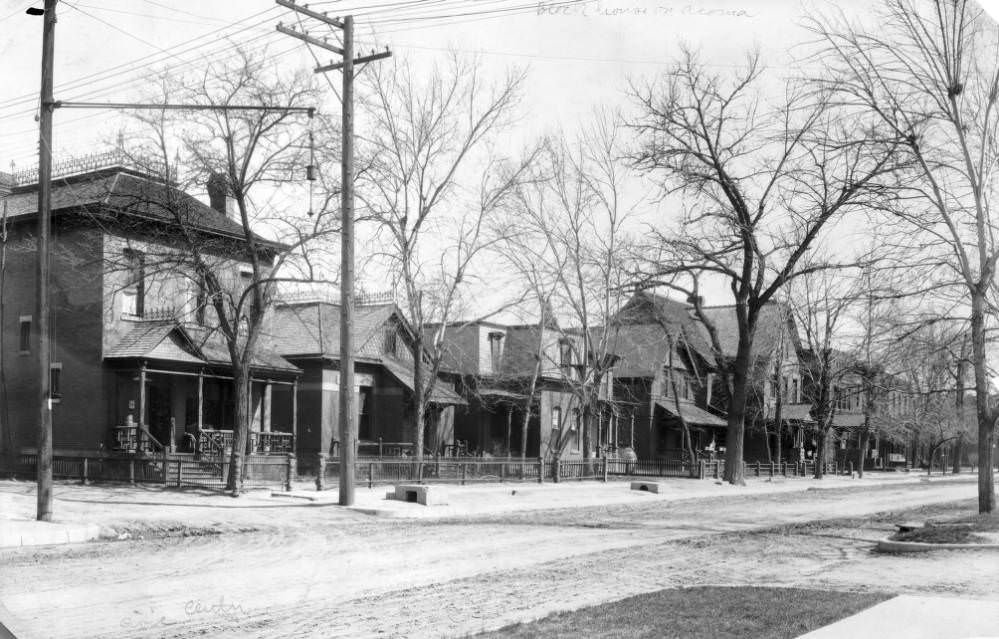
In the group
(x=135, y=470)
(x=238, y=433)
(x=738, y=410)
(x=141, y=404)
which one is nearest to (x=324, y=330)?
(x=141, y=404)

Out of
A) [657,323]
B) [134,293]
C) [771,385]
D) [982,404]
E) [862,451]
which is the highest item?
[657,323]

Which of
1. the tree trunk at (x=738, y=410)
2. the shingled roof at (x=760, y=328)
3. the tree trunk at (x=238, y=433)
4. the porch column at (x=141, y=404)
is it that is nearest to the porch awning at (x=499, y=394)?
the shingled roof at (x=760, y=328)

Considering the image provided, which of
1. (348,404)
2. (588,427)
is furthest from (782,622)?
(588,427)

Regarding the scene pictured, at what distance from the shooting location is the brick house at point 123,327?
984 inches

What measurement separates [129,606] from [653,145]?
2365cm

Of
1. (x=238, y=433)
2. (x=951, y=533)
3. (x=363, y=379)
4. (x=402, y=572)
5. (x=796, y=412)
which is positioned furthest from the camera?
(x=796, y=412)

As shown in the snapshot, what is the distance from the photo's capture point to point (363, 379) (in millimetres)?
40812

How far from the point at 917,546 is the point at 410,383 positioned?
89.4 feet

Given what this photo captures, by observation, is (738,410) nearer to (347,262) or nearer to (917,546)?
(347,262)

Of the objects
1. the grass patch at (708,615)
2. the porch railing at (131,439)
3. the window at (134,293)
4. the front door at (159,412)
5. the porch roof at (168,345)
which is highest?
the window at (134,293)

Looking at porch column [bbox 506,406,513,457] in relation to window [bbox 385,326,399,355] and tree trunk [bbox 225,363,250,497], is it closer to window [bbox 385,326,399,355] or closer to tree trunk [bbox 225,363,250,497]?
window [bbox 385,326,399,355]

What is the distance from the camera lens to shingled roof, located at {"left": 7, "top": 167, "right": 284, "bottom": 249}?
79.5ft

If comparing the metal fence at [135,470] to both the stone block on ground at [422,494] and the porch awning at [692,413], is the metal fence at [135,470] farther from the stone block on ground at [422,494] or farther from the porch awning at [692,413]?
the porch awning at [692,413]

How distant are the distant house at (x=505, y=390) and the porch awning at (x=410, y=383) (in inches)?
71.5
